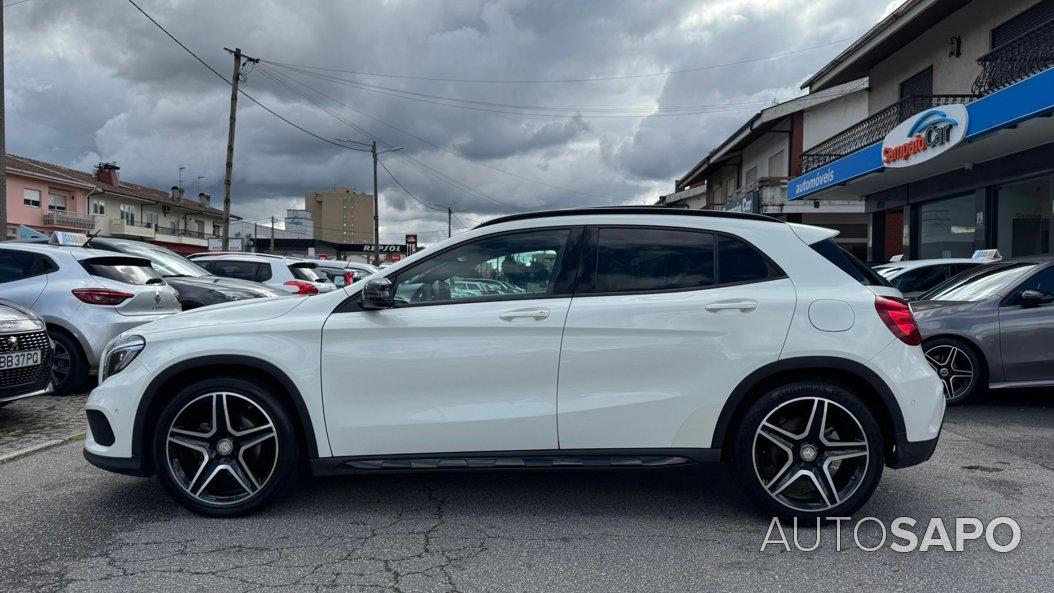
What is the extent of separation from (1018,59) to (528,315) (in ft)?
41.3

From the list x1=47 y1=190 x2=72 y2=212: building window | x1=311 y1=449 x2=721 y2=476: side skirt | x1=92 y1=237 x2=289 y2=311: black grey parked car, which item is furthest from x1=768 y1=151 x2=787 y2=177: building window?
x1=47 y1=190 x2=72 y2=212: building window

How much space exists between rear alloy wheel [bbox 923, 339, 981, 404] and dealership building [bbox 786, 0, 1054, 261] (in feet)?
15.5

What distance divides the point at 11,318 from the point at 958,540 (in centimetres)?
662

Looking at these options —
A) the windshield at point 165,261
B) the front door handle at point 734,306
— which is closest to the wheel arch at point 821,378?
the front door handle at point 734,306

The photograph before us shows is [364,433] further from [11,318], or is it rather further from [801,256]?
[11,318]

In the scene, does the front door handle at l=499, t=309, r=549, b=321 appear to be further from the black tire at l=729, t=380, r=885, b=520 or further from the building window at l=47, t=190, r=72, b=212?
the building window at l=47, t=190, r=72, b=212

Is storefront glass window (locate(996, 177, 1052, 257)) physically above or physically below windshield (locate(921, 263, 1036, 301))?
above

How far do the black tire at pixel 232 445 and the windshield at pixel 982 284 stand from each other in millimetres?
6354

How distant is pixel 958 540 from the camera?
10.9 ft

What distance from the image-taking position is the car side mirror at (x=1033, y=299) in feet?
20.2

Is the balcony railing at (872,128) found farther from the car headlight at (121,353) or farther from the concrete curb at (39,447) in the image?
the concrete curb at (39,447)

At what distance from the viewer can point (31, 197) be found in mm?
42469

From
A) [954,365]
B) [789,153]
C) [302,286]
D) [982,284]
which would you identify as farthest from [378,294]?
[789,153]

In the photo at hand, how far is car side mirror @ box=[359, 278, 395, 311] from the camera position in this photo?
338cm
